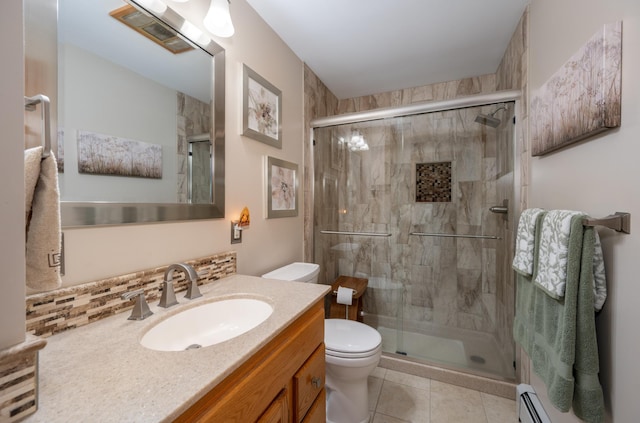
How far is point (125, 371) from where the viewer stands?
0.57m

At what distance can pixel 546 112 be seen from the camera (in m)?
1.25

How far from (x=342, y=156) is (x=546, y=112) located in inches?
59.5

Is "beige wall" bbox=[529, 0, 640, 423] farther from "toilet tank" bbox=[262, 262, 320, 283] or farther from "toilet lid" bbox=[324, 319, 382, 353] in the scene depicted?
"toilet tank" bbox=[262, 262, 320, 283]

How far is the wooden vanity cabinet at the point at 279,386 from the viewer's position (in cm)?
59

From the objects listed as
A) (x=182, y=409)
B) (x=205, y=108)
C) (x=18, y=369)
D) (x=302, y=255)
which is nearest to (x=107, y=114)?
(x=205, y=108)

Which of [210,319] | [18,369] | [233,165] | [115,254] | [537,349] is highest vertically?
[233,165]

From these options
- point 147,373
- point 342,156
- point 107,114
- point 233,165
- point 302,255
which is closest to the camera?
point 147,373

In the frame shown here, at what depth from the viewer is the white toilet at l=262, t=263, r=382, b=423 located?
140cm

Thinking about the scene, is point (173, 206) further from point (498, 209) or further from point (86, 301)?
point (498, 209)

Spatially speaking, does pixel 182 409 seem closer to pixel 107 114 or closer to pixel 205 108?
pixel 107 114

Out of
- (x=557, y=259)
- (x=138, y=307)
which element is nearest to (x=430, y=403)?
(x=557, y=259)

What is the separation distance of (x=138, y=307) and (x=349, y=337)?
113cm

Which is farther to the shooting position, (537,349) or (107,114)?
(537,349)

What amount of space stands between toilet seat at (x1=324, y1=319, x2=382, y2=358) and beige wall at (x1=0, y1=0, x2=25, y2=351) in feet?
4.21
